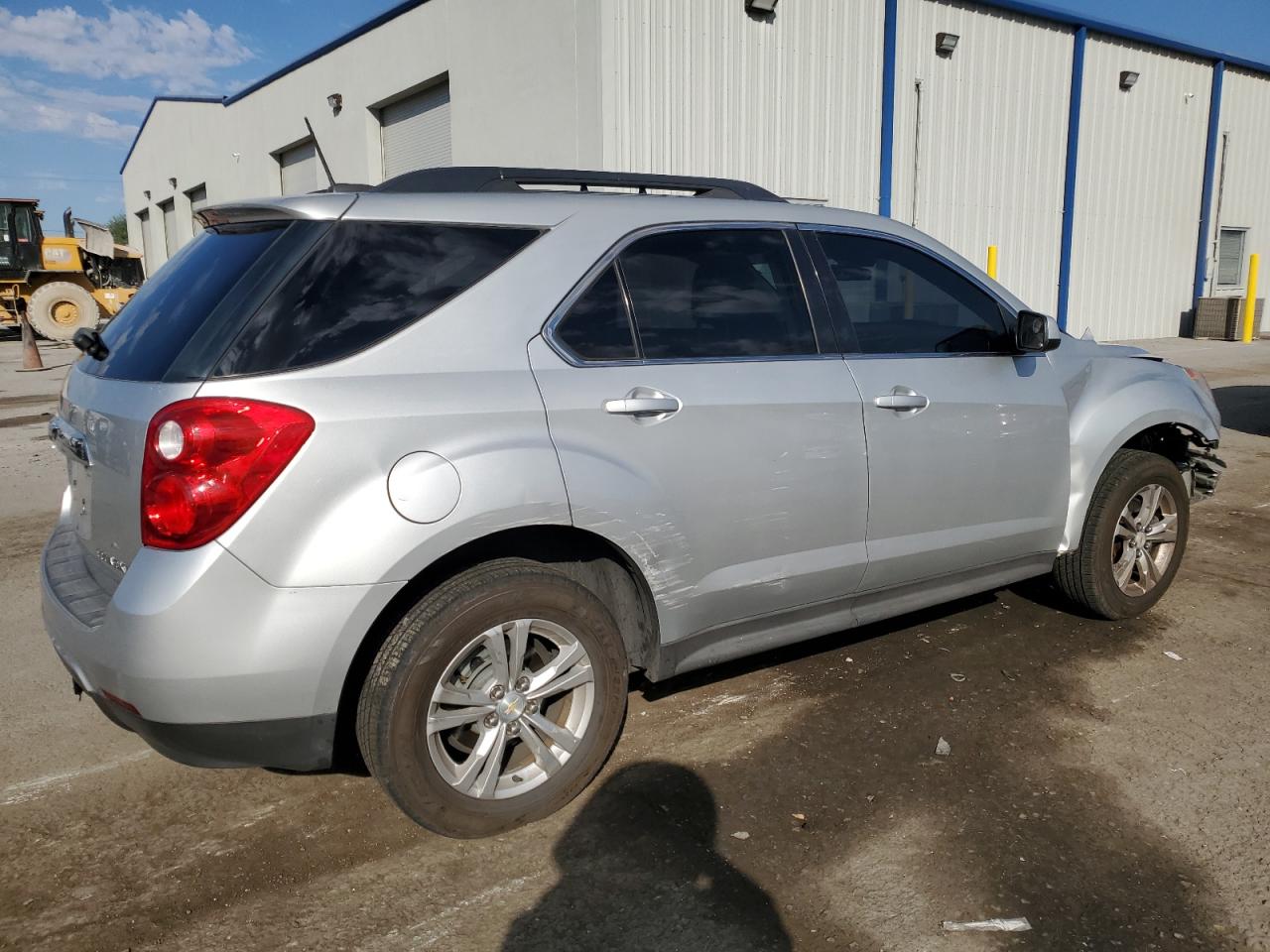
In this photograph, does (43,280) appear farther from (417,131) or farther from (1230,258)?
(1230,258)

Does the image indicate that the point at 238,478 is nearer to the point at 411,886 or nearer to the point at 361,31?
the point at 411,886

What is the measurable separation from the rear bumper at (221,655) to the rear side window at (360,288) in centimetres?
54

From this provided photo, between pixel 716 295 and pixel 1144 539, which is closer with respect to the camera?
pixel 716 295

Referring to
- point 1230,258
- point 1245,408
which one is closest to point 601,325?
point 1245,408

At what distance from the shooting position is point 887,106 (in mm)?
14711

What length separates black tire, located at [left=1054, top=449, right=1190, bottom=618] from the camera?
4.12 meters

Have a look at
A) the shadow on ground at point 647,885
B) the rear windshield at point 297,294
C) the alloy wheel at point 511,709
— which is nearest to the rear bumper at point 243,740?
the alloy wheel at point 511,709

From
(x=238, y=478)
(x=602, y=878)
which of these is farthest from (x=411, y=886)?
(x=238, y=478)

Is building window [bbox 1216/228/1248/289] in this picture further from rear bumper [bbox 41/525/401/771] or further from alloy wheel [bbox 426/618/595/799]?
rear bumper [bbox 41/525/401/771]

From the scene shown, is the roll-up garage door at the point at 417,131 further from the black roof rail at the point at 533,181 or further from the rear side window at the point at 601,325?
the rear side window at the point at 601,325

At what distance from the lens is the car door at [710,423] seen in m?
2.78

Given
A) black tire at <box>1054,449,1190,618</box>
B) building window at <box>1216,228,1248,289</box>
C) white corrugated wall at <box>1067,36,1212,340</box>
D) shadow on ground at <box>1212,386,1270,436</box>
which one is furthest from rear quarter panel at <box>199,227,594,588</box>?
building window at <box>1216,228,1248,289</box>

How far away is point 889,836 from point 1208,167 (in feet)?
71.1

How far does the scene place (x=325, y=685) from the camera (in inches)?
95.7
